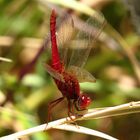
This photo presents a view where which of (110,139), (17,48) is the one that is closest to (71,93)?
(110,139)

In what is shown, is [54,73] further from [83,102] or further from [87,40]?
[87,40]

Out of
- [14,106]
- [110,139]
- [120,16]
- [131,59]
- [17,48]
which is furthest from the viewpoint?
[120,16]

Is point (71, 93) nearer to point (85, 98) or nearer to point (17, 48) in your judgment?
point (85, 98)

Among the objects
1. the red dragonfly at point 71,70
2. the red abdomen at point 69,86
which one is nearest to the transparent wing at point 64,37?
the red dragonfly at point 71,70

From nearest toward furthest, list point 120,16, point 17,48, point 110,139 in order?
1. point 110,139
2. point 17,48
3. point 120,16

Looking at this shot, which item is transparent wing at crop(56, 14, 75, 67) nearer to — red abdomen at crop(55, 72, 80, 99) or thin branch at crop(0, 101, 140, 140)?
red abdomen at crop(55, 72, 80, 99)

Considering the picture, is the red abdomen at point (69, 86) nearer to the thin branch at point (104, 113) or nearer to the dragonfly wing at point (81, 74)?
the dragonfly wing at point (81, 74)
